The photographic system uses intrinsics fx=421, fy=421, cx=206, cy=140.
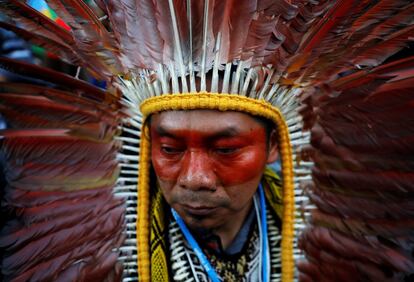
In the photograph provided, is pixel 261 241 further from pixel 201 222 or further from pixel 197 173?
pixel 197 173

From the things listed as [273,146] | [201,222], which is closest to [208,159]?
[201,222]

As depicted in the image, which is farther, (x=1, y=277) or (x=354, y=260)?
(x=1, y=277)

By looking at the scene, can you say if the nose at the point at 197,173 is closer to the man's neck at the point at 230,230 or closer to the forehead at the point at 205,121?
the forehead at the point at 205,121

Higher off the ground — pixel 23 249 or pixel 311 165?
pixel 311 165

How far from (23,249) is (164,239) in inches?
23.0

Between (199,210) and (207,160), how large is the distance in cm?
20

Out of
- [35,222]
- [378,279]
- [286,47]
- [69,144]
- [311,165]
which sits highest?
[286,47]

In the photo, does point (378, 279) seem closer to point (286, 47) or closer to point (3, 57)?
point (286, 47)

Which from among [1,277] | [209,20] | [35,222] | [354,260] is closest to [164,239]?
[35,222]

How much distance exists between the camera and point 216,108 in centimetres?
156

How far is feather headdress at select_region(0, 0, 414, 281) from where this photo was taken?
4.90ft

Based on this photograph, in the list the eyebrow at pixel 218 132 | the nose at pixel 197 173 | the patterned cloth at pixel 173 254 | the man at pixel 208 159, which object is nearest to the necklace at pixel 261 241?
the patterned cloth at pixel 173 254

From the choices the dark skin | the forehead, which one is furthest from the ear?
the forehead

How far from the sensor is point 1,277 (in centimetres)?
172
